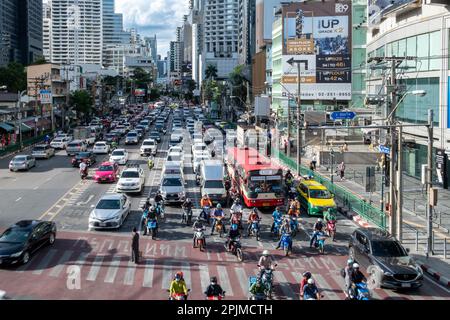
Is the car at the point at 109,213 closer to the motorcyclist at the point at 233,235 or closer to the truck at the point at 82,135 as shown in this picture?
the motorcyclist at the point at 233,235

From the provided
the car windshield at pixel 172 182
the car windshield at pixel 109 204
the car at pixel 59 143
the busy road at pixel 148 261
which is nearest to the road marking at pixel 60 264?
the busy road at pixel 148 261

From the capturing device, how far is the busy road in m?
16.8

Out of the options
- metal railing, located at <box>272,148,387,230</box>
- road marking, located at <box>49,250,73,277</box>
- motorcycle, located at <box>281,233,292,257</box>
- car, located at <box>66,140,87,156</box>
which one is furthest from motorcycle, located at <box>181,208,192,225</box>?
car, located at <box>66,140,87,156</box>

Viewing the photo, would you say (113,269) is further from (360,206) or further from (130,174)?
(130,174)

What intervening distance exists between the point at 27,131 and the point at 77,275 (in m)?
65.5

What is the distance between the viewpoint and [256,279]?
15328 mm

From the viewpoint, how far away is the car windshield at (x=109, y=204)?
84.5 ft

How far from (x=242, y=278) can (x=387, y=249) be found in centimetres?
510

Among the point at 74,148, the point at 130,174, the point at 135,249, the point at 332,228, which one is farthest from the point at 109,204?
the point at 74,148
